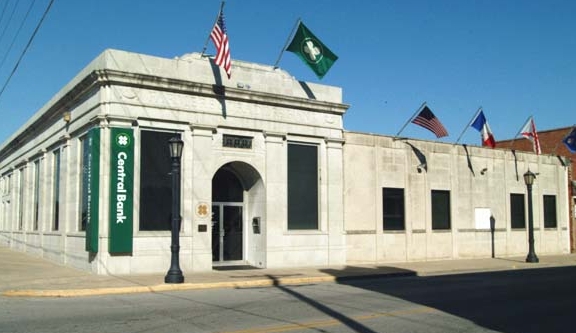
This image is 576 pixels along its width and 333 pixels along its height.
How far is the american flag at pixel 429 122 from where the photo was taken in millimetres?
26891

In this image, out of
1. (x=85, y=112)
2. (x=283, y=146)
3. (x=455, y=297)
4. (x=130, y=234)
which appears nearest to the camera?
(x=455, y=297)

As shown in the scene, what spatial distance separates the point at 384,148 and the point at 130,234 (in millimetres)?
11949

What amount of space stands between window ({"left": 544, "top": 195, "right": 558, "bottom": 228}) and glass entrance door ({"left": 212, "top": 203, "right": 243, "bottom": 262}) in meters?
19.1

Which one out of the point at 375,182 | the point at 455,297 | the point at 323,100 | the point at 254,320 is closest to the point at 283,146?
the point at 323,100

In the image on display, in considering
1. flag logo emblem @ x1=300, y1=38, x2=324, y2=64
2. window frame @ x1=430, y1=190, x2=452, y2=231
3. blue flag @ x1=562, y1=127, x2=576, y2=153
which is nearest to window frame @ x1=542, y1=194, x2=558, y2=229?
blue flag @ x1=562, y1=127, x2=576, y2=153

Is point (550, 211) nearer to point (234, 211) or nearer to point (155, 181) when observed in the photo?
point (234, 211)

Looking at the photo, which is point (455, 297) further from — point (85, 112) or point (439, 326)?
point (85, 112)

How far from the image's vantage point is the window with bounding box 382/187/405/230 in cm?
2631

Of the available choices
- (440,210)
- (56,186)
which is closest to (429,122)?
(440,210)

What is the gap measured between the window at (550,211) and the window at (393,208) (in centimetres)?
1156

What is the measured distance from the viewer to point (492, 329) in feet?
33.5

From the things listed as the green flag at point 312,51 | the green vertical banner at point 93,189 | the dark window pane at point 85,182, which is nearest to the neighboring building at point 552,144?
the green flag at point 312,51

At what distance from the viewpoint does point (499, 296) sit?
14680mm

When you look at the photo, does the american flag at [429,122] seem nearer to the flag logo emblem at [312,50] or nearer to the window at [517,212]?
the flag logo emblem at [312,50]
